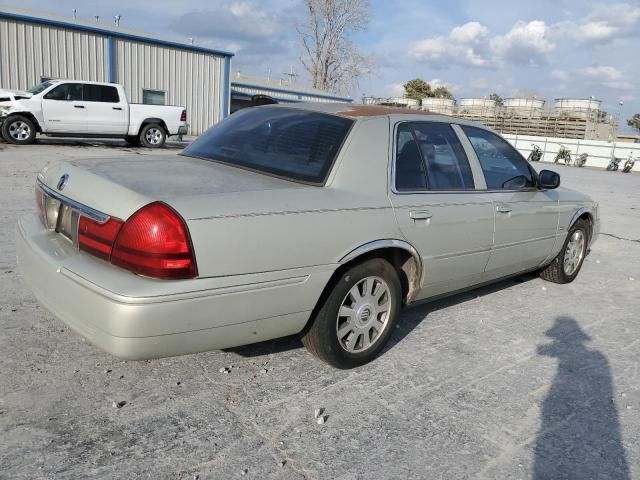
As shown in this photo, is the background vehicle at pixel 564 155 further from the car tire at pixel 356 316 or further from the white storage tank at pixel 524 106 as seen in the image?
the car tire at pixel 356 316

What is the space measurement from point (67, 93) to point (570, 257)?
14194 millimetres

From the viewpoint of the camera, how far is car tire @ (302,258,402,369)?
3141mm

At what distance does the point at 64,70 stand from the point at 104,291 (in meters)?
21.5

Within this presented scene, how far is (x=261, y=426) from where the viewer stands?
2738 mm

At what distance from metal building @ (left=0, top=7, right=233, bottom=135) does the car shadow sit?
20.1 meters

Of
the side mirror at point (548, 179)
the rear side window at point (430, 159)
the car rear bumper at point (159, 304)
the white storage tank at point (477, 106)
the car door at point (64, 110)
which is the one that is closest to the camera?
the car rear bumper at point (159, 304)

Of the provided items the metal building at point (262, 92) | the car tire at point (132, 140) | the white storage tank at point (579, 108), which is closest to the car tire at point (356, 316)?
the car tire at point (132, 140)

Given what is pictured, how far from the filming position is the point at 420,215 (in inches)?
139

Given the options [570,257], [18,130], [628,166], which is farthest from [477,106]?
[570,257]

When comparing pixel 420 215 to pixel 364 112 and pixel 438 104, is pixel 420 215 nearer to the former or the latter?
pixel 364 112

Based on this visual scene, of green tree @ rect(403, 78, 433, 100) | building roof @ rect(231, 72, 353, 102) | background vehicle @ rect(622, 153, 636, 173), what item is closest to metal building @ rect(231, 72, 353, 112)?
building roof @ rect(231, 72, 353, 102)

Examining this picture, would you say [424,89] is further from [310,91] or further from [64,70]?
[64,70]

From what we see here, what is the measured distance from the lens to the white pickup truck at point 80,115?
1472 cm

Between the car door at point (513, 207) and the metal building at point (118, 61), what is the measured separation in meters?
20.3
